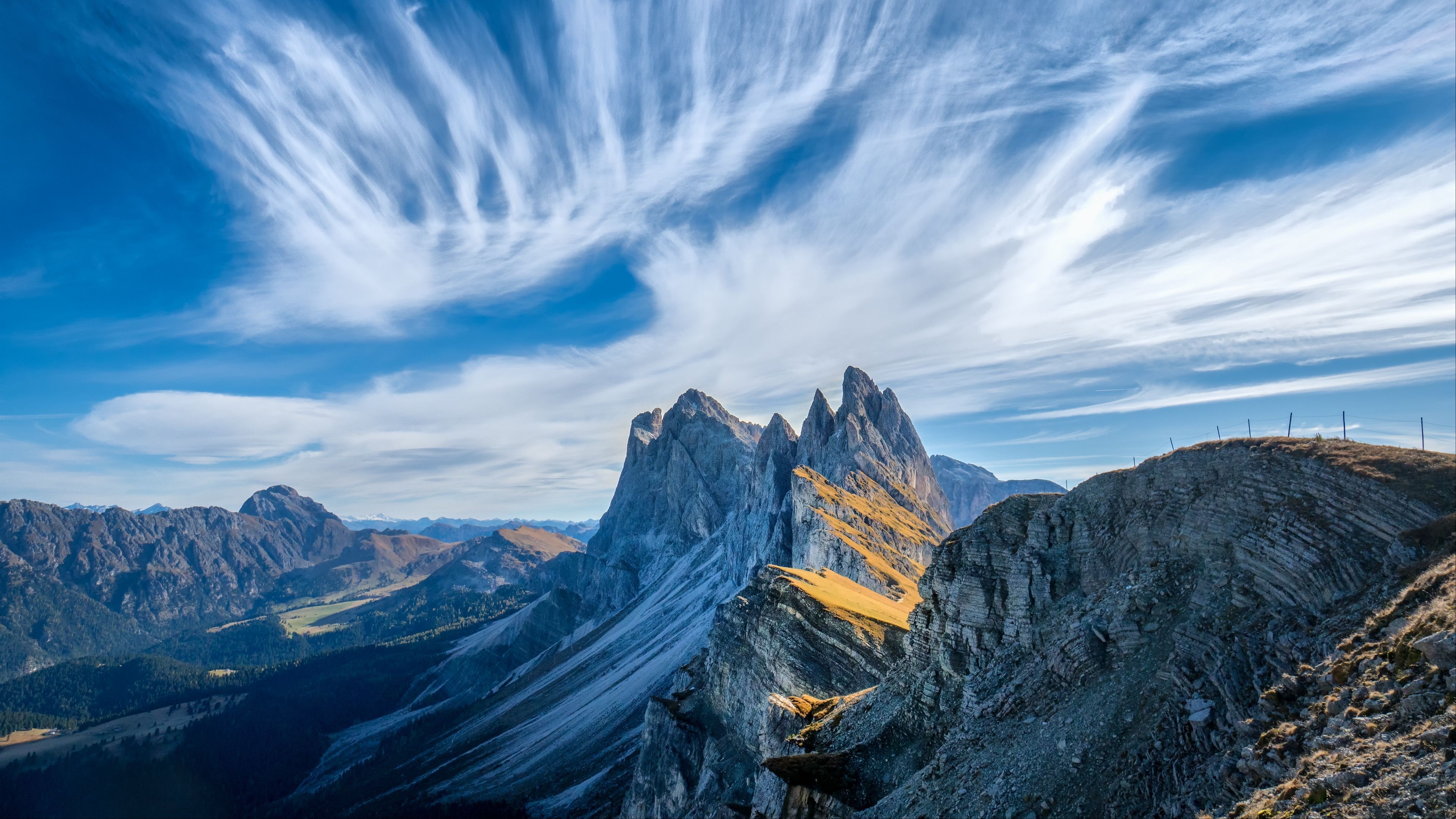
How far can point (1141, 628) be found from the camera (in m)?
25.7

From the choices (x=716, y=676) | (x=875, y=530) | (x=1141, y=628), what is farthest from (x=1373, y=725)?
(x=875, y=530)

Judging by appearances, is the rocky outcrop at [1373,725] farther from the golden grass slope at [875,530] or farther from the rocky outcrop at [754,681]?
the golden grass slope at [875,530]

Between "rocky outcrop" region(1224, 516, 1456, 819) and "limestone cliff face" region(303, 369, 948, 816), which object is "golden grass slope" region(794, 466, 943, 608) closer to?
"limestone cliff face" region(303, 369, 948, 816)

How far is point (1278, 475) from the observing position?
2584 cm

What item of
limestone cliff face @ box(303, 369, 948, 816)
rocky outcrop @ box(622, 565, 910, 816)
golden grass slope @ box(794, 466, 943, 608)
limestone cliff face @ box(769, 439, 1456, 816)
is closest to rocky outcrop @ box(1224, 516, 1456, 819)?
limestone cliff face @ box(769, 439, 1456, 816)

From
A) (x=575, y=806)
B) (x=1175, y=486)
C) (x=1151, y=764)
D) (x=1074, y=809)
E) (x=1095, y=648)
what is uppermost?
(x=1175, y=486)

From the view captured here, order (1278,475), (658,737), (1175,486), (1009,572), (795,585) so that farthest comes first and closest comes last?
(658,737), (795,585), (1009,572), (1175,486), (1278,475)

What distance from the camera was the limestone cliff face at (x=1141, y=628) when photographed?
67.2 feet

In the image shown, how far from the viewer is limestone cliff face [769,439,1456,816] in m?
20.5

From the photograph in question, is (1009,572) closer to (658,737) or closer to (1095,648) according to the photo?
(1095,648)

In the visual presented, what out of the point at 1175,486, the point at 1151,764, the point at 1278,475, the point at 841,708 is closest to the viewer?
the point at 1151,764

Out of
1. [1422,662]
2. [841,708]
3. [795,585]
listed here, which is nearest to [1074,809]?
[1422,662]

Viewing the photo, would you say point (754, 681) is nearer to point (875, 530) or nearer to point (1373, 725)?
point (1373, 725)

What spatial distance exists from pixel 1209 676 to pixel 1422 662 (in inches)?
261
